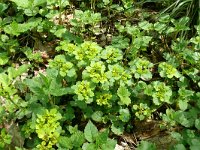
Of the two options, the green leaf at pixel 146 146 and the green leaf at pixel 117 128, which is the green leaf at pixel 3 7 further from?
the green leaf at pixel 146 146

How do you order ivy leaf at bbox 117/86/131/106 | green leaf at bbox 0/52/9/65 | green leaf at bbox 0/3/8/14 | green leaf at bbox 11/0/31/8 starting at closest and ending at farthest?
ivy leaf at bbox 117/86/131/106, green leaf at bbox 0/52/9/65, green leaf at bbox 11/0/31/8, green leaf at bbox 0/3/8/14

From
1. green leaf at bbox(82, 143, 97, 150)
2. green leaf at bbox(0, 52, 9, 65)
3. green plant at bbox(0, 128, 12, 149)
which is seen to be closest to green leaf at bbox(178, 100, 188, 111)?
green leaf at bbox(82, 143, 97, 150)

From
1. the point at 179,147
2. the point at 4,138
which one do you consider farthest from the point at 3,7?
the point at 179,147

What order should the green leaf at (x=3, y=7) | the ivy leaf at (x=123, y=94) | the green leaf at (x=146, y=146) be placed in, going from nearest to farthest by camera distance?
1. the green leaf at (x=146, y=146)
2. the ivy leaf at (x=123, y=94)
3. the green leaf at (x=3, y=7)

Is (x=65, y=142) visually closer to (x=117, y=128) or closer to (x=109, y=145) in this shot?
(x=109, y=145)

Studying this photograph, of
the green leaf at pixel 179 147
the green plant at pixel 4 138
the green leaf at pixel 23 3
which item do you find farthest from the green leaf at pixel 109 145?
the green leaf at pixel 23 3

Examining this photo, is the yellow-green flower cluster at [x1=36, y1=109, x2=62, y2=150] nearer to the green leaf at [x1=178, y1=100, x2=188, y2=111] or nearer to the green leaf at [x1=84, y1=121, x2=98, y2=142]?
the green leaf at [x1=84, y1=121, x2=98, y2=142]

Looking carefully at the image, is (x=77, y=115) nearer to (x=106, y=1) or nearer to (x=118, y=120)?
(x=118, y=120)

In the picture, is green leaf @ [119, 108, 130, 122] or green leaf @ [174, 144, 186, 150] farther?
green leaf @ [119, 108, 130, 122]

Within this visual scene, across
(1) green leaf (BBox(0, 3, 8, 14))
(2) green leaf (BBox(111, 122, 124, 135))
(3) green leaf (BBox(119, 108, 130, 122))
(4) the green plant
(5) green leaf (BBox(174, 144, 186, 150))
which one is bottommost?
(2) green leaf (BBox(111, 122, 124, 135))

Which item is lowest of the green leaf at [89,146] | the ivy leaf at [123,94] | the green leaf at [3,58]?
the green leaf at [89,146]
